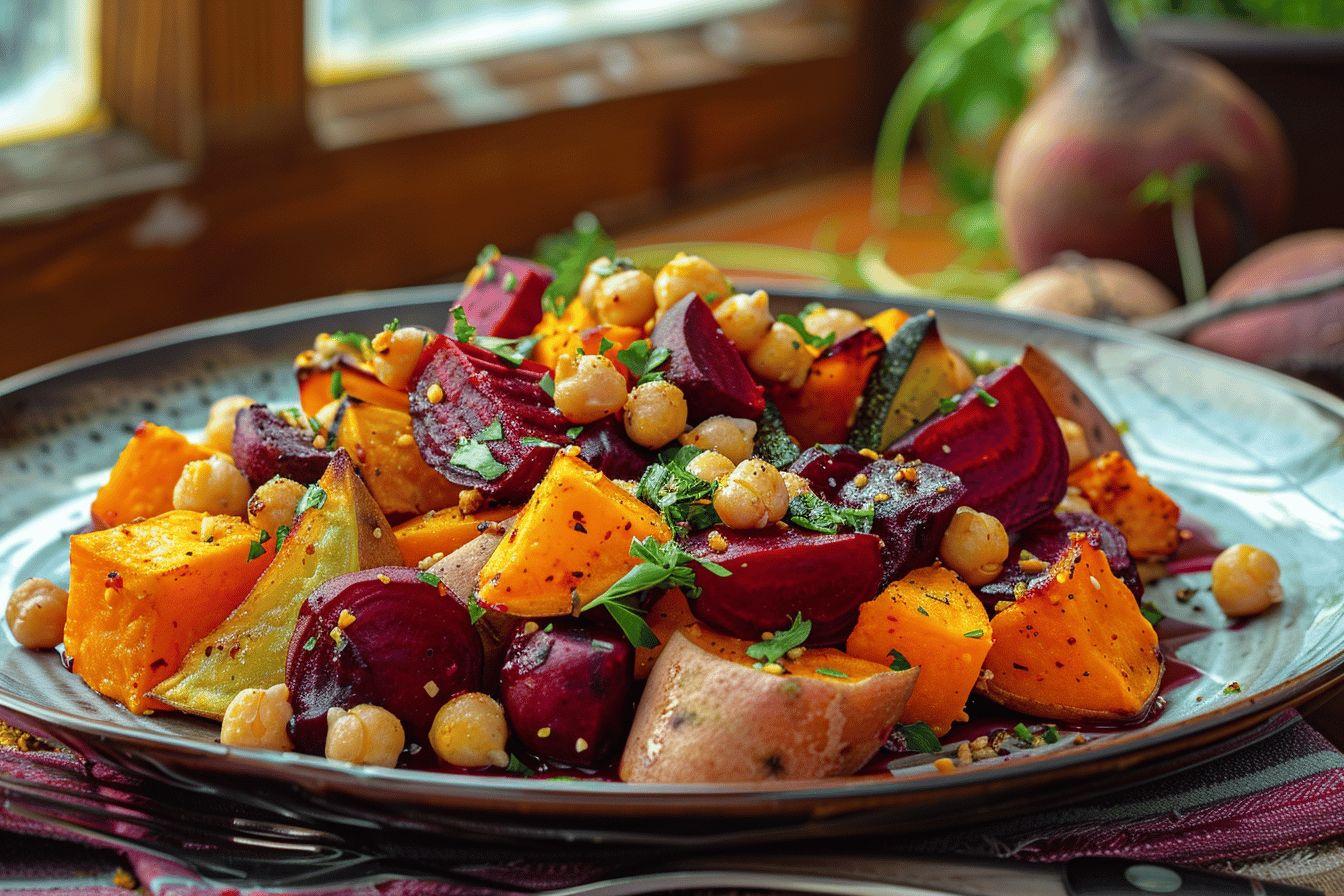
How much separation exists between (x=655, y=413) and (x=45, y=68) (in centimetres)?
193

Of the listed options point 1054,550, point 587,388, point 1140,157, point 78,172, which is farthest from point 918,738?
point 78,172

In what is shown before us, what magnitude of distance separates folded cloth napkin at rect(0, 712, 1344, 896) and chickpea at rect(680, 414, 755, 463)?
41cm

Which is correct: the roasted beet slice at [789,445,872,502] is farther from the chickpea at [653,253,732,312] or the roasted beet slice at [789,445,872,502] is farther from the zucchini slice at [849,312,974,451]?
the chickpea at [653,253,732,312]

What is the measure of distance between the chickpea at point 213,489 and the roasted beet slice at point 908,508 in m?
0.56

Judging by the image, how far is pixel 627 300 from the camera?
55.0 inches

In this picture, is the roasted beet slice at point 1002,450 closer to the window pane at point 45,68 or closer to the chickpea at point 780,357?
the chickpea at point 780,357

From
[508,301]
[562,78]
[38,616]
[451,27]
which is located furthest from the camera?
[562,78]

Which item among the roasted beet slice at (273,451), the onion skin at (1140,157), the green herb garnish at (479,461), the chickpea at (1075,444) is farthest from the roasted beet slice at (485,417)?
the onion skin at (1140,157)

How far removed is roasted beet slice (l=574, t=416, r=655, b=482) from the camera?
1.23 metres

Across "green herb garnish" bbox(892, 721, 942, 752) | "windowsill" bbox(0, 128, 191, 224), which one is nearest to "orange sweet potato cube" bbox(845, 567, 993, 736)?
"green herb garnish" bbox(892, 721, 942, 752)

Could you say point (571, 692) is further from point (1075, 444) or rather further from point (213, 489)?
point (1075, 444)

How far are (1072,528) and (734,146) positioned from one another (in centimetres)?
325

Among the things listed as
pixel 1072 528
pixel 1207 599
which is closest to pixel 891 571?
pixel 1072 528

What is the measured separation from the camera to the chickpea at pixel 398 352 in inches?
52.0
